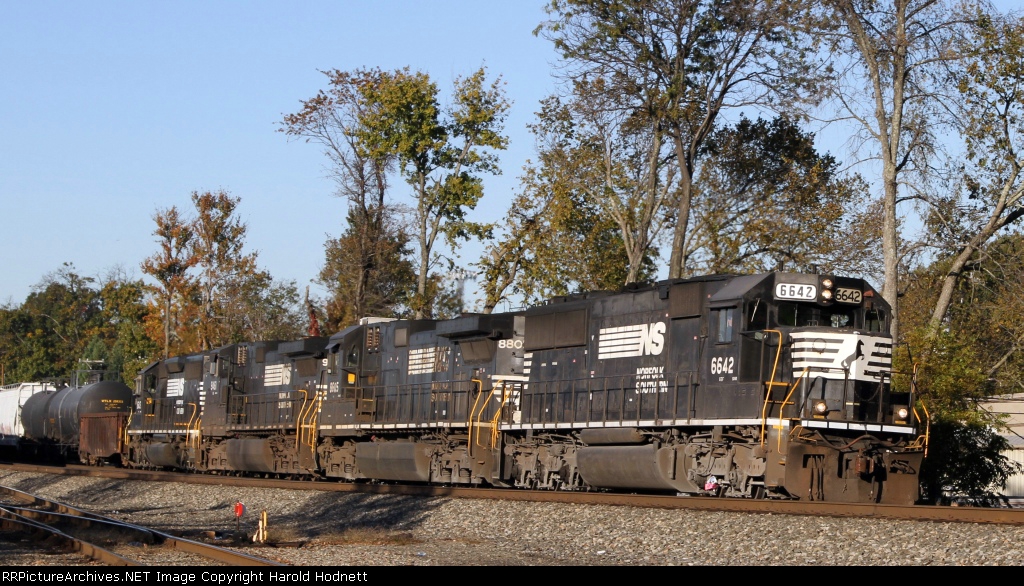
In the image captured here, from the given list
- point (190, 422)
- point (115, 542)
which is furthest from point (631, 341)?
point (190, 422)

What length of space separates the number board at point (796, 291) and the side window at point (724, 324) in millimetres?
679

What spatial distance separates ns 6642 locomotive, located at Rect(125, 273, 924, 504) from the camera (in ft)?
47.9

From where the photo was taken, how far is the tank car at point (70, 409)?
35625 millimetres

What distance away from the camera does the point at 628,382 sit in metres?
17.2

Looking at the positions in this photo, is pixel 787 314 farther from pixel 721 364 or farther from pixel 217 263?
pixel 217 263

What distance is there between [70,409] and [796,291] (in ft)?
92.6

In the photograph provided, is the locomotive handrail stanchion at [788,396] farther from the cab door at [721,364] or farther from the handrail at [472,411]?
the handrail at [472,411]

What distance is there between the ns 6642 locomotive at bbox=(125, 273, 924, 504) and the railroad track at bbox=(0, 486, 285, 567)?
6.85m

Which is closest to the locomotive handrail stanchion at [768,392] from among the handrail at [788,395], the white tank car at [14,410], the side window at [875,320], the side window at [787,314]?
the handrail at [788,395]

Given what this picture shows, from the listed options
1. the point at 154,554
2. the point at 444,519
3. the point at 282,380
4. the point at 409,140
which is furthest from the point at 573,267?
the point at 154,554

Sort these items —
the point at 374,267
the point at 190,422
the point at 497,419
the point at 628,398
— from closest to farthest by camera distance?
the point at 628,398 < the point at 497,419 < the point at 190,422 < the point at 374,267

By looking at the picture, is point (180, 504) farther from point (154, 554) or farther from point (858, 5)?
point (858, 5)

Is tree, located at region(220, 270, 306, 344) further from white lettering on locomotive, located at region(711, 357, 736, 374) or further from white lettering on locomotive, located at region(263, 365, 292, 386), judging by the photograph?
white lettering on locomotive, located at region(711, 357, 736, 374)

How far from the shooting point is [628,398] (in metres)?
17.1
